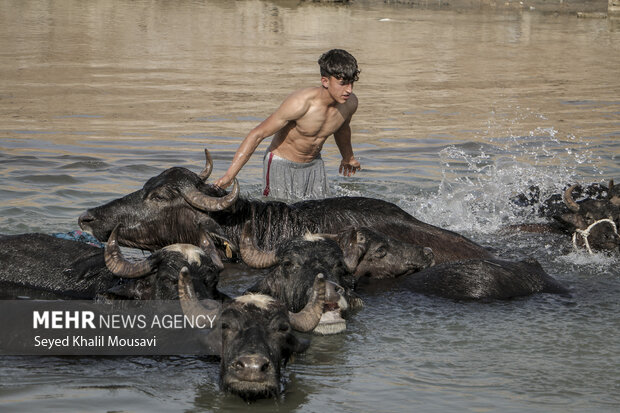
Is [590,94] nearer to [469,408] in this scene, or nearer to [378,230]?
[378,230]

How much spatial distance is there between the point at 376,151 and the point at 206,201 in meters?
7.86

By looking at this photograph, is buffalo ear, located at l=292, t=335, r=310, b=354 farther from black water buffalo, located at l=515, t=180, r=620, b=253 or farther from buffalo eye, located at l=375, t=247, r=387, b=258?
black water buffalo, located at l=515, t=180, r=620, b=253

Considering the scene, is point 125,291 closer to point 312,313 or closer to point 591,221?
point 312,313

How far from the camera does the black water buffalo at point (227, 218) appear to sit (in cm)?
930

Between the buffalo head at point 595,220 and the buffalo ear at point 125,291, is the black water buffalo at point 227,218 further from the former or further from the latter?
the buffalo ear at point 125,291

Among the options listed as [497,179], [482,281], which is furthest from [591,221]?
[497,179]

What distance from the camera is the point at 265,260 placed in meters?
8.19

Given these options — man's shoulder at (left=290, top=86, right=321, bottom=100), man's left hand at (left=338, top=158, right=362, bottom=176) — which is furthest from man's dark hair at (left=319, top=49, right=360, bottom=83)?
man's left hand at (left=338, top=158, right=362, bottom=176)

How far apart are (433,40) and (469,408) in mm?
29924

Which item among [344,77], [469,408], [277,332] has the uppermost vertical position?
[344,77]

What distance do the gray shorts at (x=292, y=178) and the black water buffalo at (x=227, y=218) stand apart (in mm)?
1930

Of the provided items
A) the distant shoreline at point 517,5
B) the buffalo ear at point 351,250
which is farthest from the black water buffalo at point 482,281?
the distant shoreline at point 517,5

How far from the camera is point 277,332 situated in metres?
6.49

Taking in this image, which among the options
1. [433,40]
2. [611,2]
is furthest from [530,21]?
[433,40]
